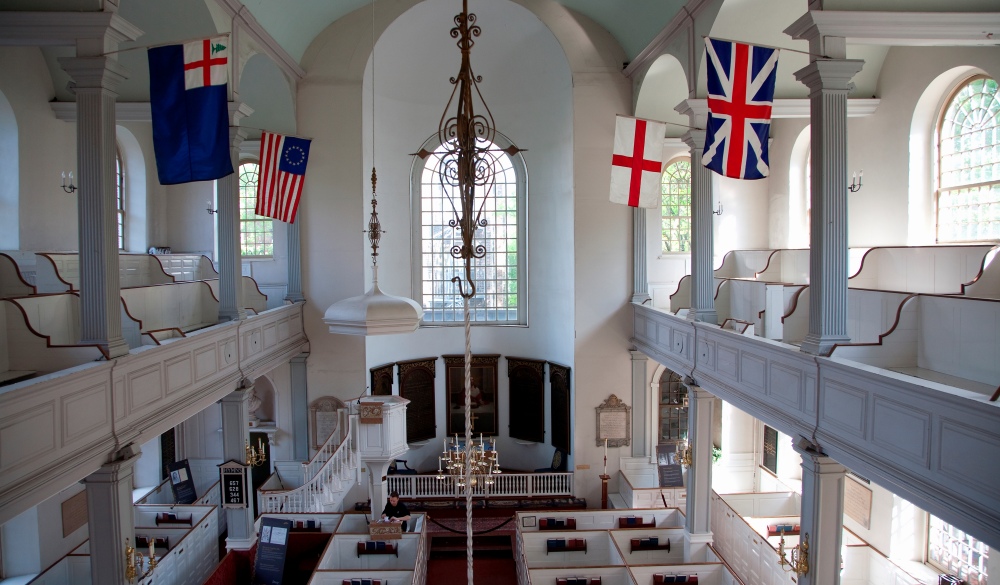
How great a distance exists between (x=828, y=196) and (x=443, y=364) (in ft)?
46.9

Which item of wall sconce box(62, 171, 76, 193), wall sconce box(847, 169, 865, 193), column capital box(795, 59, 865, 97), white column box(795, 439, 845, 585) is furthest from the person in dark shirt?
wall sconce box(847, 169, 865, 193)

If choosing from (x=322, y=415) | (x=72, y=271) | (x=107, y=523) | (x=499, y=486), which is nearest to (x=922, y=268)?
(x=499, y=486)

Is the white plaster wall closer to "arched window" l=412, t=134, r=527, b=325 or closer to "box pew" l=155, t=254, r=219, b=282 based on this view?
"box pew" l=155, t=254, r=219, b=282

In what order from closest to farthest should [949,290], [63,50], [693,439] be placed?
[949,290], [693,439], [63,50]

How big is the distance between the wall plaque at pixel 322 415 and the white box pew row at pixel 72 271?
501cm

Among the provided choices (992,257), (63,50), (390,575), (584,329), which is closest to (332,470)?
(390,575)

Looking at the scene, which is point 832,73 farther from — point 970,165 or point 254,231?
point 254,231

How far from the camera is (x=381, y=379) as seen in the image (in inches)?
747

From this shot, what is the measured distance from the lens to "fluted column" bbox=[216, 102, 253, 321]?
13.2 metres

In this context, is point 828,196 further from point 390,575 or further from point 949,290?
point 390,575

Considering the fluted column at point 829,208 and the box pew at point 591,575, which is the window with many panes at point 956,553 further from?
the fluted column at point 829,208

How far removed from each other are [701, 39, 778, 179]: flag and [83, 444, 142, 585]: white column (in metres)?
9.13

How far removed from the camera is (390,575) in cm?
1136

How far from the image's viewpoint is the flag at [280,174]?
13969mm
